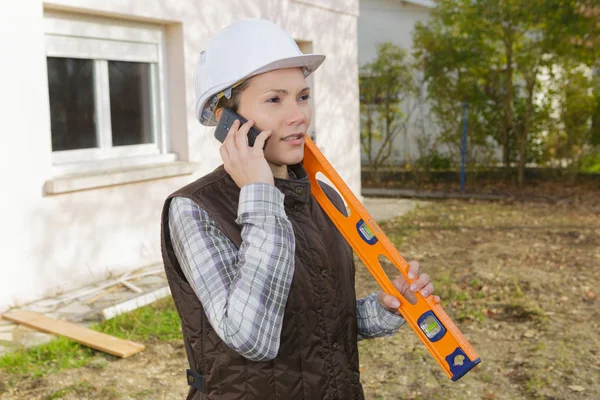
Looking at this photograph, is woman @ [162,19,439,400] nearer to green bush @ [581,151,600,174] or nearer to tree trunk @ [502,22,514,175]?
tree trunk @ [502,22,514,175]

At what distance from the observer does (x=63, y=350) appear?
181 inches

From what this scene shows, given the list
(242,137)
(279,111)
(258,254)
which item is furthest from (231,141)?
(258,254)

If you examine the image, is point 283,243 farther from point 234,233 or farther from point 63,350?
point 63,350

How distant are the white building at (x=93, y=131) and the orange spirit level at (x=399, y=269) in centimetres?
439

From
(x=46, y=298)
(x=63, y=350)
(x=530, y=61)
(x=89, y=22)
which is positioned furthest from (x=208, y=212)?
(x=530, y=61)

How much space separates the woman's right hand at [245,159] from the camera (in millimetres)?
1543

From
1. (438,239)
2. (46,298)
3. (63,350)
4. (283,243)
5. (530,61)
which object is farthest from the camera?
(530,61)

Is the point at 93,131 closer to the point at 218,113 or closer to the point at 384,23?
the point at 218,113

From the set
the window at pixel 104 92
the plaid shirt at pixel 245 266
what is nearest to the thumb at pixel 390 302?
the plaid shirt at pixel 245 266

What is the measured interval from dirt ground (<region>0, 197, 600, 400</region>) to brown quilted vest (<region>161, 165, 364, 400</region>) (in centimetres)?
255

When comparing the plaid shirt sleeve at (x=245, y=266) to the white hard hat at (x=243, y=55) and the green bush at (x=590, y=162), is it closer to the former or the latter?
the white hard hat at (x=243, y=55)

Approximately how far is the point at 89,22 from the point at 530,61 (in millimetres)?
8192

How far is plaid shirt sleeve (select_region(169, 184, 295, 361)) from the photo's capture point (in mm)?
1440

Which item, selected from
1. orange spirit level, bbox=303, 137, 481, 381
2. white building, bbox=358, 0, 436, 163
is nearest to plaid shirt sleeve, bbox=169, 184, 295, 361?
orange spirit level, bbox=303, 137, 481, 381
